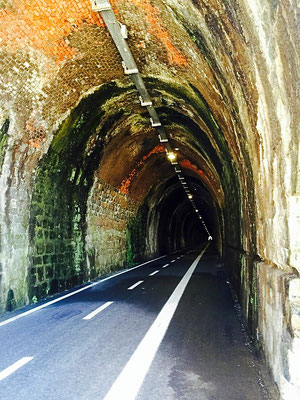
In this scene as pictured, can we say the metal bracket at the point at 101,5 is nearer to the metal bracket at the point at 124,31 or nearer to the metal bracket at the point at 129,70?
the metal bracket at the point at 124,31

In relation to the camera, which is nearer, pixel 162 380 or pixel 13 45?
pixel 162 380

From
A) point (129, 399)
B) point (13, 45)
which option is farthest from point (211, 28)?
point (129, 399)

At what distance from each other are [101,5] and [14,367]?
5.85 metres

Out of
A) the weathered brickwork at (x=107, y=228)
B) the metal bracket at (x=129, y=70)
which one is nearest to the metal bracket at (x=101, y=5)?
the metal bracket at (x=129, y=70)

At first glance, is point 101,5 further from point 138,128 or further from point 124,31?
point 138,128

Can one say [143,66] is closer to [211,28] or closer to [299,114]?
[211,28]

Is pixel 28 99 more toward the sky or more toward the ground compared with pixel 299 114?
more toward the sky

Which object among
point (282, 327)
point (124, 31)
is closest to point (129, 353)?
point (282, 327)

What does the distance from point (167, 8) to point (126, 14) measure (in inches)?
45.3

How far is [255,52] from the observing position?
12.3ft

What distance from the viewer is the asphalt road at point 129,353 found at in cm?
392

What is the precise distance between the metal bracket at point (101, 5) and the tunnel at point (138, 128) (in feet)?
0.07

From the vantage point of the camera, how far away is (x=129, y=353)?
5.04m

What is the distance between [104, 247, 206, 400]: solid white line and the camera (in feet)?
12.5
